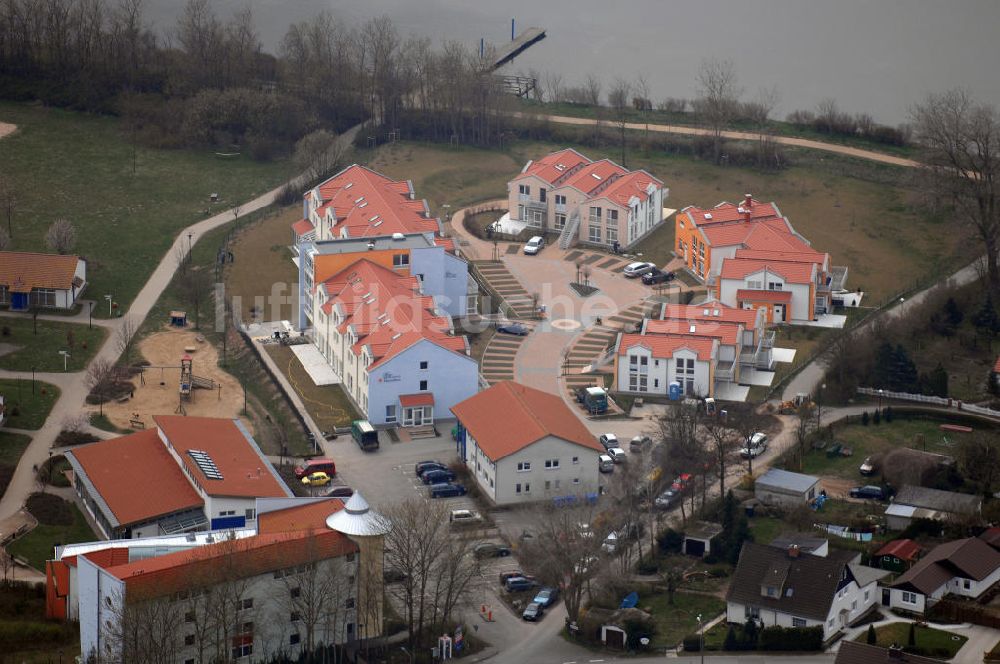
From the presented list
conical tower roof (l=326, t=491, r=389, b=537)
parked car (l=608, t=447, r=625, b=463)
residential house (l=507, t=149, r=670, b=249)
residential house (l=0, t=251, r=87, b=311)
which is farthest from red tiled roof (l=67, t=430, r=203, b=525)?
residential house (l=507, t=149, r=670, b=249)

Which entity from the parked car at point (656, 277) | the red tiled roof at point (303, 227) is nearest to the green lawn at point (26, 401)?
the red tiled roof at point (303, 227)

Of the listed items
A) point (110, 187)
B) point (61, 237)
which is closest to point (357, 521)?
point (61, 237)

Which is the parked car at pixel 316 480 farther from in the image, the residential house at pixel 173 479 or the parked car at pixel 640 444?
the parked car at pixel 640 444

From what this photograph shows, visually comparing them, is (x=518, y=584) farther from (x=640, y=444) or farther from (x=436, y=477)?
(x=640, y=444)

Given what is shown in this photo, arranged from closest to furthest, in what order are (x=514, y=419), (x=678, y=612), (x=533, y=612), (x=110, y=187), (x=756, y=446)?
(x=678, y=612) < (x=533, y=612) < (x=514, y=419) < (x=756, y=446) < (x=110, y=187)

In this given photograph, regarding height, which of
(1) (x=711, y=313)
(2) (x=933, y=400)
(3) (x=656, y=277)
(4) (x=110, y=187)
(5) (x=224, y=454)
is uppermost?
(4) (x=110, y=187)

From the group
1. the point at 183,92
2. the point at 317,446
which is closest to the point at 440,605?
the point at 317,446
